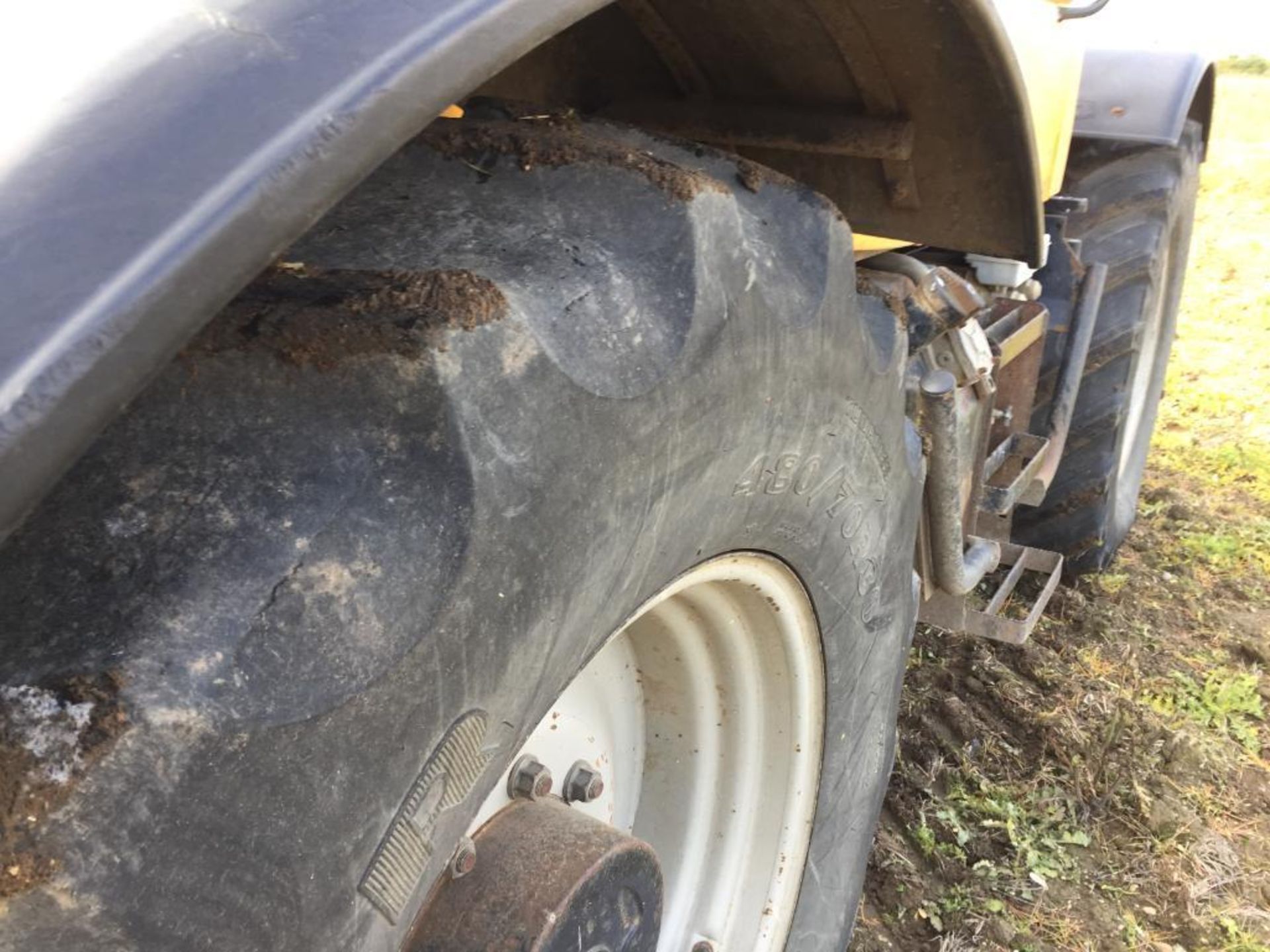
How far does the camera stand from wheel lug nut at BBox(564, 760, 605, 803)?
3.89 ft

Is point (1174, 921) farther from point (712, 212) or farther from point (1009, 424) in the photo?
point (712, 212)

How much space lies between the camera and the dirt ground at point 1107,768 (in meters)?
2.00

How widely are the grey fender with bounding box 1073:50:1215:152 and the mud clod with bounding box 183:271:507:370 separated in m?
2.28

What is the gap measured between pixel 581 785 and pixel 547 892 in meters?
0.24

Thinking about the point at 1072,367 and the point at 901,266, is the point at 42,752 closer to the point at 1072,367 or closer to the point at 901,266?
the point at 901,266

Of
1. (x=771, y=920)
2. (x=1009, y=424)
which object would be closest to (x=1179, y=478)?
(x=1009, y=424)

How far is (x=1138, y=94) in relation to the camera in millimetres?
2514

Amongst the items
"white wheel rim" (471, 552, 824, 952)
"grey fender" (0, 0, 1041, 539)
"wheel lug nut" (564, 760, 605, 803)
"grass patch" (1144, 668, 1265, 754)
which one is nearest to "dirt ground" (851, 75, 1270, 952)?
"grass patch" (1144, 668, 1265, 754)

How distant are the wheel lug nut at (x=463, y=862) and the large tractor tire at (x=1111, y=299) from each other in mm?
1781

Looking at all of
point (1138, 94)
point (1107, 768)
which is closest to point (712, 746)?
point (1107, 768)

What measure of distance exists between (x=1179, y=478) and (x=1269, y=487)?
0.26 meters

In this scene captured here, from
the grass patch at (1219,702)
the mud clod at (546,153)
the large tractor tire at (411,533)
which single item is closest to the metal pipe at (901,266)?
the large tractor tire at (411,533)

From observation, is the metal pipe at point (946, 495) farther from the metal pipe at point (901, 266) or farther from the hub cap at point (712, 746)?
the hub cap at point (712, 746)

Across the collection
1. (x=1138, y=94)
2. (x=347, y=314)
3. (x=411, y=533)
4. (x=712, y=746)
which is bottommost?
(x=712, y=746)
